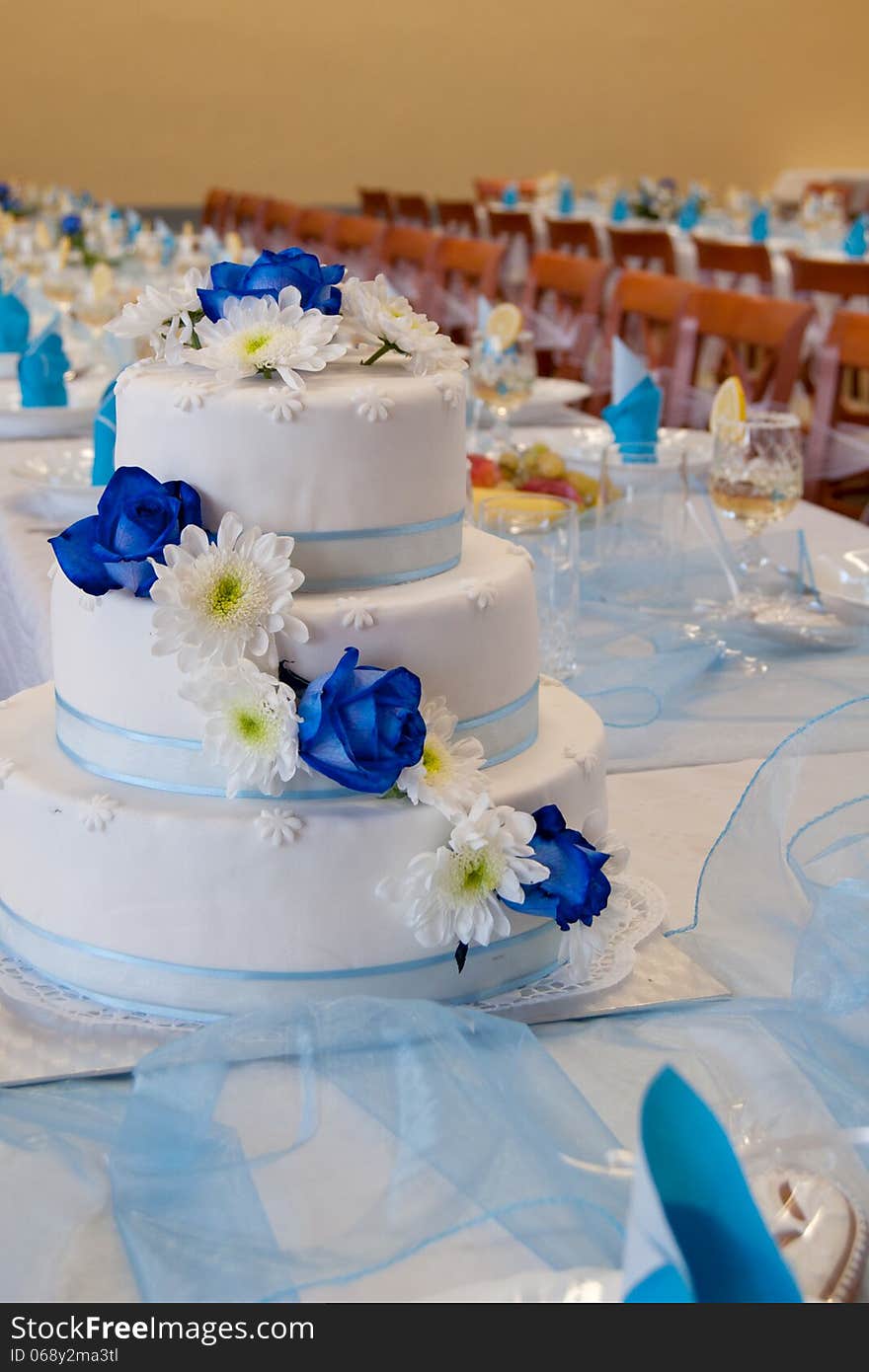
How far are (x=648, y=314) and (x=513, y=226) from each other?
3.91 m

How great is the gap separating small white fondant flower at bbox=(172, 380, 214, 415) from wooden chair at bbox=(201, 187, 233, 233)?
8691mm

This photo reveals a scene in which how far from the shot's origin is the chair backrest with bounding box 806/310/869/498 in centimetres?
312

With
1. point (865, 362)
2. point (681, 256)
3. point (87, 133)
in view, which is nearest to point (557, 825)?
point (865, 362)

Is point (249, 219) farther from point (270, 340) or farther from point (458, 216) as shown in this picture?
point (270, 340)

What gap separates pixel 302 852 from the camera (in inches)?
35.8

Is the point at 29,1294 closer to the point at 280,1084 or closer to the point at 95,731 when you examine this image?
the point at 280,1084

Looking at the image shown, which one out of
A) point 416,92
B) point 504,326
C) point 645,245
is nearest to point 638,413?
point 504,326

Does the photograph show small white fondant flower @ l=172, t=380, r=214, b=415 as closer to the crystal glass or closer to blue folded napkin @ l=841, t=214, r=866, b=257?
the crystal glass

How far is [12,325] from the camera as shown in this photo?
331cm

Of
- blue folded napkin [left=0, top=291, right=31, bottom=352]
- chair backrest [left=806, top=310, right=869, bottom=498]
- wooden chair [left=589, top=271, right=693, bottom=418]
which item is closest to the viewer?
chair backrest [left=806, top=310, right=869, bottom=498]

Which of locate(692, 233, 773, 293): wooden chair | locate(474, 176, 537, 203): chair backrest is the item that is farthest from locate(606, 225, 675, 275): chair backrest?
locate(474, 176, 537, 203): chair backrest

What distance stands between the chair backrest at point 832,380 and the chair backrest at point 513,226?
4.05 metres

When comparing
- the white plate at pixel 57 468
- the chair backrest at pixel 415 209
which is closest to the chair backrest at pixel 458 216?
the chair backrest at pixel 415 209

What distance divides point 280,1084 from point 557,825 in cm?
23
